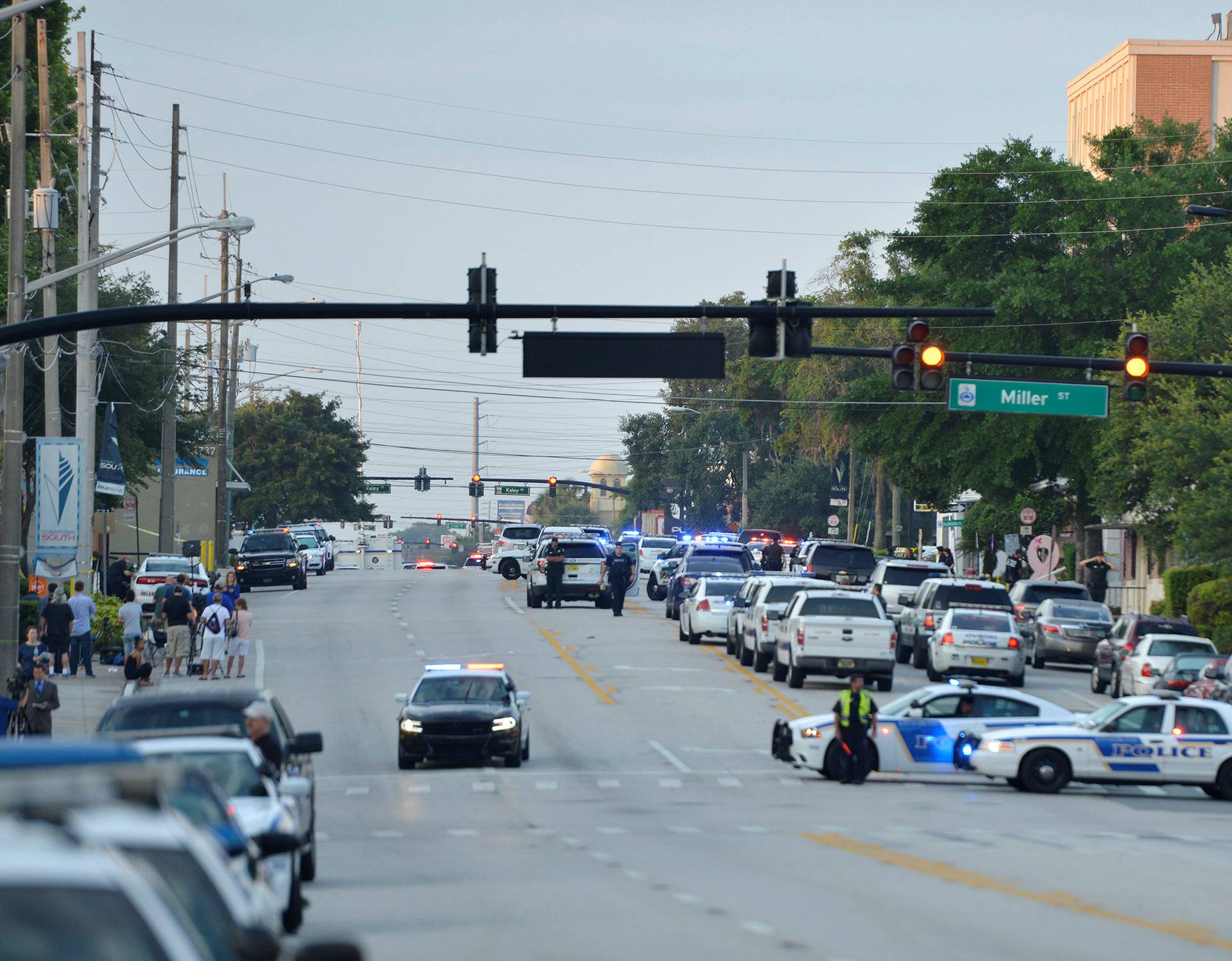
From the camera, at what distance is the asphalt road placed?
40.5ft

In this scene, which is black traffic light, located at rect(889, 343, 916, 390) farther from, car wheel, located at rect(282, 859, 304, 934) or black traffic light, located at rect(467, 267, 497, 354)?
car wheel, located at rect(282, 859, 304, 934)

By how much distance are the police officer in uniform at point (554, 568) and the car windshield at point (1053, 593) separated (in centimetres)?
1375

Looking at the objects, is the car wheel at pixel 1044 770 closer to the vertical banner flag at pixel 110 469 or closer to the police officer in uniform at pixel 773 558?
the vertical banner flag at pixel 110 469

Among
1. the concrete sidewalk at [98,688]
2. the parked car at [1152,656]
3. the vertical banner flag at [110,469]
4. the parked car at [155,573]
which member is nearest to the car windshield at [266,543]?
the parked car at [155,573]

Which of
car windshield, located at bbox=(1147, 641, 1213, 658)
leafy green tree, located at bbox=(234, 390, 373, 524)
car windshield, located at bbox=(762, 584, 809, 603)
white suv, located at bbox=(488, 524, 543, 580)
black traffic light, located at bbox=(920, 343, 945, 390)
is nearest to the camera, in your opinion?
black traffic light, located at bbox=(920, 343, 945, 390)

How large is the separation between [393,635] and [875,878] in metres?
31.3

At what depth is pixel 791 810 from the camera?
21641mm

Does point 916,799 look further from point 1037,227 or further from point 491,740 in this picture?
point 1037,227

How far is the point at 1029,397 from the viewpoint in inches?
1117

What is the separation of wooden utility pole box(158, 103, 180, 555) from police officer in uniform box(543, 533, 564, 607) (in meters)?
10.5

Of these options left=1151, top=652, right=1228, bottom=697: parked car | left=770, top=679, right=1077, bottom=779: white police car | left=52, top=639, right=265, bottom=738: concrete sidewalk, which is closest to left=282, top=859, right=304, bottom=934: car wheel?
left=770, top=679, right=1077, bottom=779: white police car

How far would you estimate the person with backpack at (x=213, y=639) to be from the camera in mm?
35344

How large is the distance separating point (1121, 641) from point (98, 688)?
19.9m

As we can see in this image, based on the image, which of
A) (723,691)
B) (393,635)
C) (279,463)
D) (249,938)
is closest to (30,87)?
(393,635)
